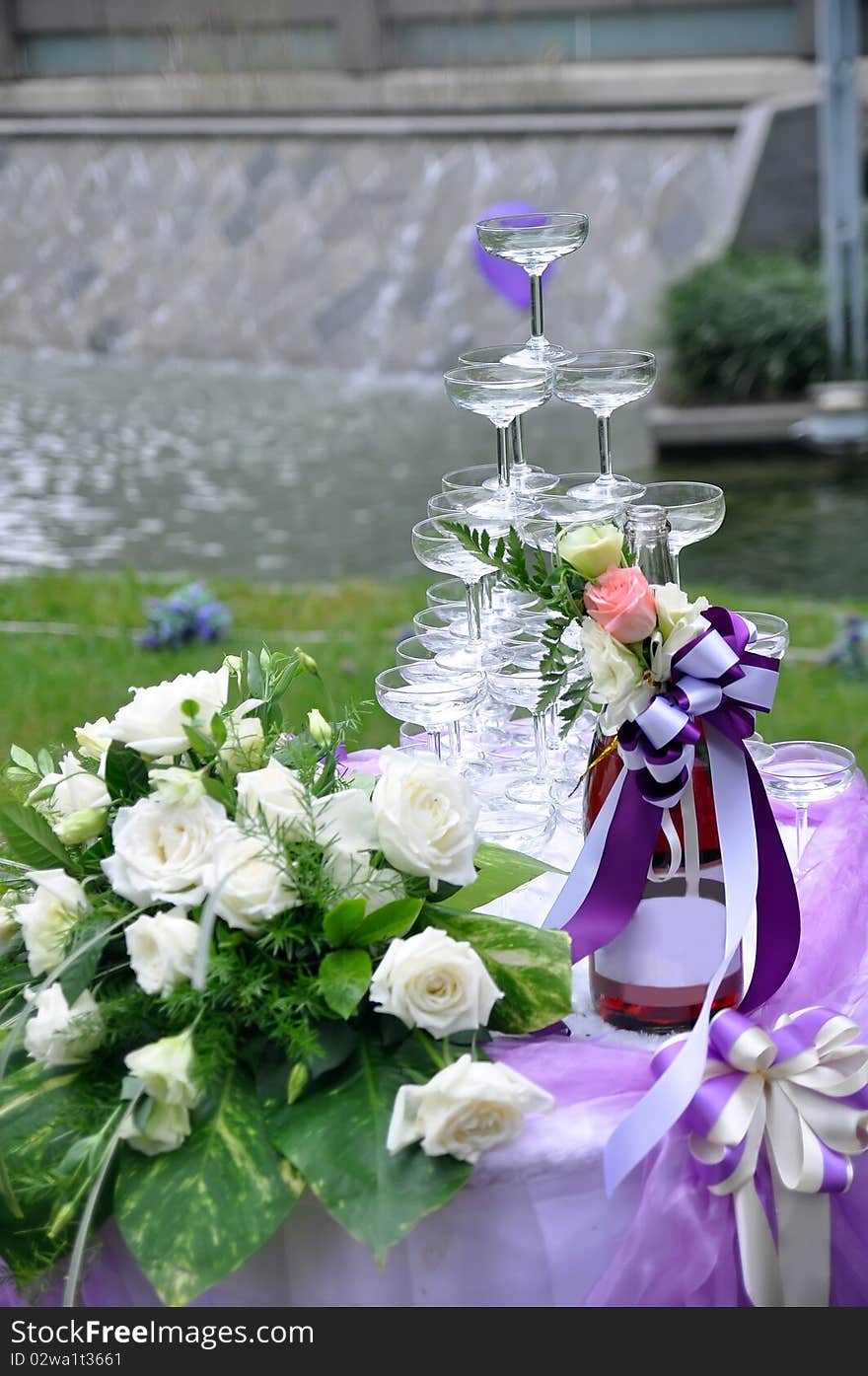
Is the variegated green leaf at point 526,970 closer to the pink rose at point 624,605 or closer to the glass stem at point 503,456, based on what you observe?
the pink rose at point 624,605

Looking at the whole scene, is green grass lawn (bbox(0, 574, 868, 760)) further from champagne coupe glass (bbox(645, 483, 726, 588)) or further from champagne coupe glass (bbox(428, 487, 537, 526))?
champagne coupe glass (bbox(645, 483, 726, 588))

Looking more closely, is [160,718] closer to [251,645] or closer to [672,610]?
[672,610]

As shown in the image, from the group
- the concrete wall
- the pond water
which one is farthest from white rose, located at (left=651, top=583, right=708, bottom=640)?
the concrete wall

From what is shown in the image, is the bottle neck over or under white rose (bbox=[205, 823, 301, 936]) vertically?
over

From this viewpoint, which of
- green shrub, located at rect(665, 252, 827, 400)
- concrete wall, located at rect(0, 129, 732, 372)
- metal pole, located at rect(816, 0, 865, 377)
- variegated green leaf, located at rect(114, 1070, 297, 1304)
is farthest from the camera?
concrete wall, located at rect(0, 129, 732, 372)

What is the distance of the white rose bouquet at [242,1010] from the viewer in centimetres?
122

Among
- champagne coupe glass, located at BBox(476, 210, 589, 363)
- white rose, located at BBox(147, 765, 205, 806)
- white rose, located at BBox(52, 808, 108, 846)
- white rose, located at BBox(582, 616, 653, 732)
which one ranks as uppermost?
champagne coupe glass, located at BBox(476, 210, 589, 363)

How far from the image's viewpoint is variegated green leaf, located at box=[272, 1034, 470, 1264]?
1203mm

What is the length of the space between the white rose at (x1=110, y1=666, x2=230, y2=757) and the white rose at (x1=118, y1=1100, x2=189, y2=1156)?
0.32 m

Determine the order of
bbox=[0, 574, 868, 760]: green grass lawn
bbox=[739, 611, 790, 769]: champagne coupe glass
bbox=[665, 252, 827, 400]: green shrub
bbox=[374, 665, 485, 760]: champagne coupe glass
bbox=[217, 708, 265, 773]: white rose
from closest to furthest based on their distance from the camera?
Result: bbox=[217, 708, 265, 773]: white rose → bbox=[739, 611, 790, 769]: champagne coupe glass → bbox=[374, 665, 485, 760]: champagne coupe glass → bbox=[0, 574, 868, 760]: green grass lawn → bbox=[665, 252, 827, 400]: green shrub

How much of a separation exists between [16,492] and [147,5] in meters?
7.19

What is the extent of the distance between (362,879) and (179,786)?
17 cm

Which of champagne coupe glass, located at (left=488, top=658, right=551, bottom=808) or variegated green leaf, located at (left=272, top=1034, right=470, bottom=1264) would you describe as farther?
champagne coupe glass, located at (left=488, top=658, right=551, bottom=808)

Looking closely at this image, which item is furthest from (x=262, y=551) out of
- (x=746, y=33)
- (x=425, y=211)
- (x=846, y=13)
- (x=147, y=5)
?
(x=147, y=5)
